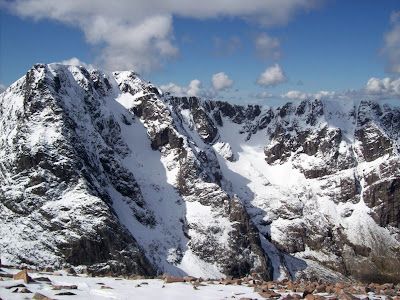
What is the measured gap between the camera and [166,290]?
81.4ft

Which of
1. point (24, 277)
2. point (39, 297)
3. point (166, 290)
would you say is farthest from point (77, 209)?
point (39, 297)

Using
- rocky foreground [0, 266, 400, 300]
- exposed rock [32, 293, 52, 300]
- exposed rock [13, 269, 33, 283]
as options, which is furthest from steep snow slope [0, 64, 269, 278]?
exposed rock [32, 293, 52, 300]

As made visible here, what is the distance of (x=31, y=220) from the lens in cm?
14650

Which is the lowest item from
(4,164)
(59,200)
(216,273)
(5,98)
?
(216,273)

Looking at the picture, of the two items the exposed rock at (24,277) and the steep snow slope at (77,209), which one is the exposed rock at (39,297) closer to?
the exposed rock at (24,277)

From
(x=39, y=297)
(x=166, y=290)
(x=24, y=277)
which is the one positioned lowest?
(x=166, y=290)

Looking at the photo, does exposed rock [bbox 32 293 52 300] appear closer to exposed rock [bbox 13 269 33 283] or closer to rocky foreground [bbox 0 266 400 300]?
rocky foreground [bbox 0 266 400 300]

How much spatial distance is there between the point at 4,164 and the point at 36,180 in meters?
13.6

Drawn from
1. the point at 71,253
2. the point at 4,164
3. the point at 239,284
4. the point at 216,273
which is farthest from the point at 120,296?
the point at 216,273

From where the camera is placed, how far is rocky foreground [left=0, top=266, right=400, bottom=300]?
863 inches

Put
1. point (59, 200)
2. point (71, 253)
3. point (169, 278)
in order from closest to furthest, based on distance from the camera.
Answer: point (169, 278) < point (71, 253) < point (59, 200)

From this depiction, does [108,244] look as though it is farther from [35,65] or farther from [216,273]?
[35,65]

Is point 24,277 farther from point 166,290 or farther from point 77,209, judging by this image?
point 77,209

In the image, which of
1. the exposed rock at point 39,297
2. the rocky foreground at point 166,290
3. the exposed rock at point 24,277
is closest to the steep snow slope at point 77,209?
the rocky foreground at point 166,290
